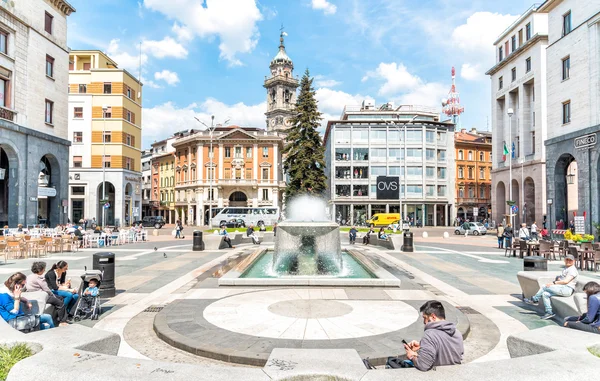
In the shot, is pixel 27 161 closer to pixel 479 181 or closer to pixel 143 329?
pixel 143 329

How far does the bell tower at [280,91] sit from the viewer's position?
106938mm

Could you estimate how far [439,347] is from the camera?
425 centimetres

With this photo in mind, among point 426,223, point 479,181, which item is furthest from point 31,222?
point 479,181

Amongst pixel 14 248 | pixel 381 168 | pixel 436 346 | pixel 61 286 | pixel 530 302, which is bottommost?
pixel 530 302

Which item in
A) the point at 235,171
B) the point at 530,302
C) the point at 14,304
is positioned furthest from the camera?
the point at 235,171

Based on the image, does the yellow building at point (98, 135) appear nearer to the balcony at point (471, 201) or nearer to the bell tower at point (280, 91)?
the balcony at point (471, 201)

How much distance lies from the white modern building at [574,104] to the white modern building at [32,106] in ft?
130

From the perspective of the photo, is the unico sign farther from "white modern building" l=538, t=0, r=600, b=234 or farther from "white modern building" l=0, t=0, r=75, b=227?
"white modern building" l=0, t=0, r=75, b=227

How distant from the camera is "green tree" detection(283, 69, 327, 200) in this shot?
44.2 meters

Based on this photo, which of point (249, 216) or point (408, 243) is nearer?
point (408, 243)

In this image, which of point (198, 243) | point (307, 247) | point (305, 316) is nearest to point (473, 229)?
point (198, 243)

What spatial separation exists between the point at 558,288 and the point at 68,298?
9.92m

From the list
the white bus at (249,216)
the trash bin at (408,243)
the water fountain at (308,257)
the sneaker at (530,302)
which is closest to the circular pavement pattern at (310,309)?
the water fountain at (308,257)

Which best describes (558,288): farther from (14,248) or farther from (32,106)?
(32,106)
